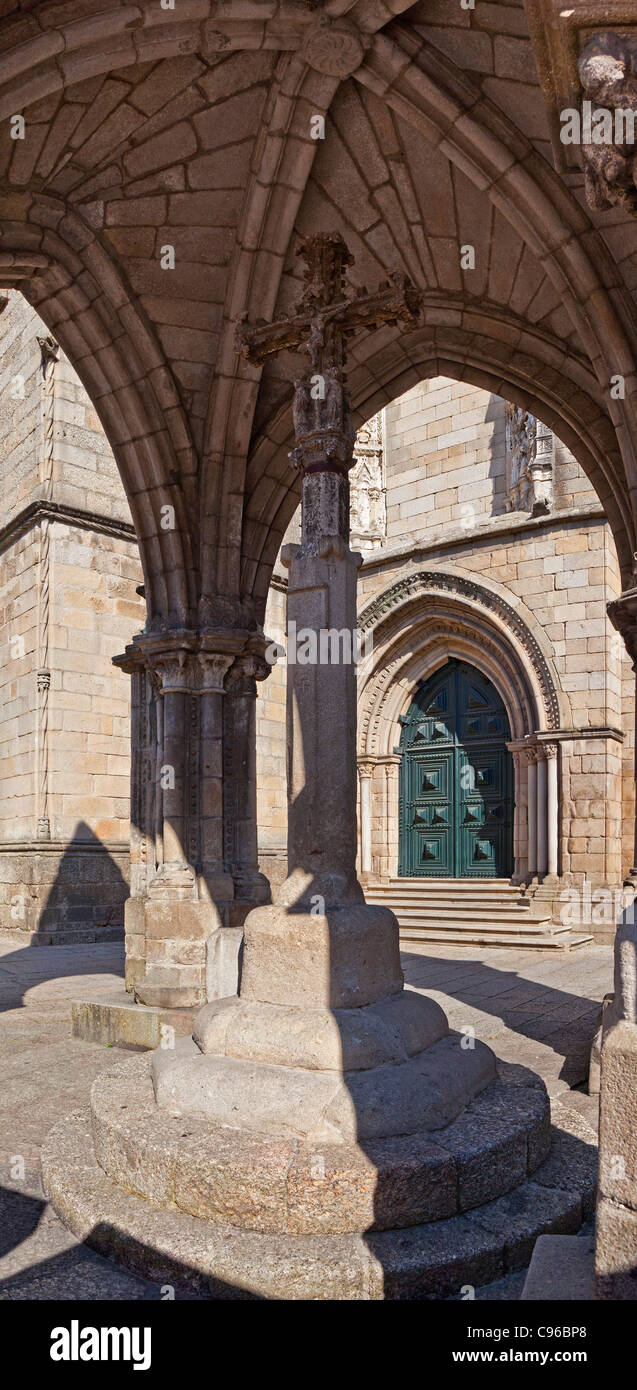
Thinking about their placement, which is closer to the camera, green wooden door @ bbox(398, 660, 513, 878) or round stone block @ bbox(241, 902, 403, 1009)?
round stone block @ bbox(241, 902, 403, 1009)

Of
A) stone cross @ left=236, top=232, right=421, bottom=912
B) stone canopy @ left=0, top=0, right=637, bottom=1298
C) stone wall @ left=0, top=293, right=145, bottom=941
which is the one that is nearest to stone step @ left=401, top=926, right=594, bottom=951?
stone wall @ left=0, top=293, right=145, bottom=941

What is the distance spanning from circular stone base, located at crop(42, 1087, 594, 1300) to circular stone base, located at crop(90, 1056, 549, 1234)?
0.13ft

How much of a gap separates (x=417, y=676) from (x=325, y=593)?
9227mm

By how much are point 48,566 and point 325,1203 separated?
872cm

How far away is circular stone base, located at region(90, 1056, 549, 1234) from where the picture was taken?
8.17 feet

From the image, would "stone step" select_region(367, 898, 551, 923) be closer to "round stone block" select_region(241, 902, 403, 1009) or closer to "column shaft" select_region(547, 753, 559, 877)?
"column shaft" select_region(547, 753, 559, 877)

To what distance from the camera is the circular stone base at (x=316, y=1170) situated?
249cm

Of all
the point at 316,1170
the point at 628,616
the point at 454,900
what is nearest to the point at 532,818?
the point at 454,900

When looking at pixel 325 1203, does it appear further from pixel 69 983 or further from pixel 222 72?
pixel 222 72

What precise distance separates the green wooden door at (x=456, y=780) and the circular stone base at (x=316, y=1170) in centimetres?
881

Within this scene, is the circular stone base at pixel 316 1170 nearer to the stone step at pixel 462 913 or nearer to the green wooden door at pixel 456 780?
the stone step at pixel 462 913

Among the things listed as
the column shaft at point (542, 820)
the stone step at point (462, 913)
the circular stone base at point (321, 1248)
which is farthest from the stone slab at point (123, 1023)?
the column shaft at point (542, 820)

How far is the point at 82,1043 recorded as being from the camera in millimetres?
4988
